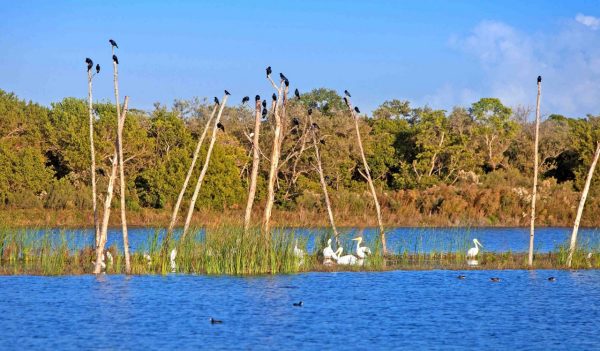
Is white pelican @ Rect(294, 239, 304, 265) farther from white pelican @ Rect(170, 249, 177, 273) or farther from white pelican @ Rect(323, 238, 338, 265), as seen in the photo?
white pelican @ Rect(170, 249, 177, 273)

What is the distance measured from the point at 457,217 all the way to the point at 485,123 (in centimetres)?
1937

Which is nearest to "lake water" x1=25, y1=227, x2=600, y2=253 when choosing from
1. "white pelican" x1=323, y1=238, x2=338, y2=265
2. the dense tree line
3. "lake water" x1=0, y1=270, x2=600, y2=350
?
the dense tree line

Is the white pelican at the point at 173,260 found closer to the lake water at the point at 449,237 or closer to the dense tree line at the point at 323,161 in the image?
the lake water at the point at 449,237

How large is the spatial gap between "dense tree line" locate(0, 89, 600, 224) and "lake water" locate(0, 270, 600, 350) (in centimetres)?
2217

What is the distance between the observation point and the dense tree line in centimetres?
5303

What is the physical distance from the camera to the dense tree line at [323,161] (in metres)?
53.0

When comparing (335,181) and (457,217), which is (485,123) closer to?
(335,181)

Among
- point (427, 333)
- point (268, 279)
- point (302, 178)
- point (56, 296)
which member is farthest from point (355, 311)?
point (302, 178)

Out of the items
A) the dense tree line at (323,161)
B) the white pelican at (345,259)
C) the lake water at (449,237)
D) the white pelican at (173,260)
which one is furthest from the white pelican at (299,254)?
the dense tree line at (323,161)

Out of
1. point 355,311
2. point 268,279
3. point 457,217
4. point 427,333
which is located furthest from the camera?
point 457,217

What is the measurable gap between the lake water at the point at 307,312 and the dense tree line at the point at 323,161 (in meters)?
22.2

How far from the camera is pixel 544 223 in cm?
5262

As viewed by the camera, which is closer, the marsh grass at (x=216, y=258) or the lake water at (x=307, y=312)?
the lake water at (x=307, y=312)

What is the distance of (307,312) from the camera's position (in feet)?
69.0
